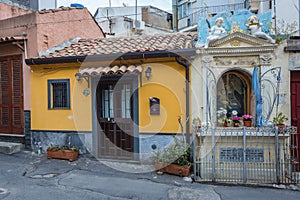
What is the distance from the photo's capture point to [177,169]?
6.92m

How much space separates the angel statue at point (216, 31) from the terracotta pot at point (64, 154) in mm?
5089

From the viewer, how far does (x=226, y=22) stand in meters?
7.27

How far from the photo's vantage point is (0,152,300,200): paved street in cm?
563

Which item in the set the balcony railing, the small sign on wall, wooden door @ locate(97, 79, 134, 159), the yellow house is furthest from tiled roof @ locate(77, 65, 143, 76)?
the balcony railing

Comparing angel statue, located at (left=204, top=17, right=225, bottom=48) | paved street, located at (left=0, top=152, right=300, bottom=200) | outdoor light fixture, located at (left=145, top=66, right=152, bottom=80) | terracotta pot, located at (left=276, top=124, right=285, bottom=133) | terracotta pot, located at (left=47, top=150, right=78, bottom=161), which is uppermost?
angel statue, located at (left=204, top=17, right=225, bottom=48)

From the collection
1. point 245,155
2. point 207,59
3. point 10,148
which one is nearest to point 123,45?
point 207,59

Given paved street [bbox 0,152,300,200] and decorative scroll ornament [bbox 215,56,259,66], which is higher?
decorative scroll ornament [bbox 215,56,259,66]

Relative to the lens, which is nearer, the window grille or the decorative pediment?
the window grille

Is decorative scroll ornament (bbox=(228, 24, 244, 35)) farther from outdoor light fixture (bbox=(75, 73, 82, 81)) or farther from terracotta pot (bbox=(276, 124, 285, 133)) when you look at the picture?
outdoor light fixture (bbox=(75, 73, 82, 81))

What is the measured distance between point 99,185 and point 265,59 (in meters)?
5.33

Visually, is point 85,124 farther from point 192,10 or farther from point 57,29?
point 192,10

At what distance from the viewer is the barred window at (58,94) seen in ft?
28.0

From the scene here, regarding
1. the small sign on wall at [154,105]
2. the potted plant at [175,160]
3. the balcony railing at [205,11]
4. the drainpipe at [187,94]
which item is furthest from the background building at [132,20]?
A: the potted plant at [175,160]

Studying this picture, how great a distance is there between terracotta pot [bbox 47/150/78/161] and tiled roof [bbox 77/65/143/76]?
245 cm
